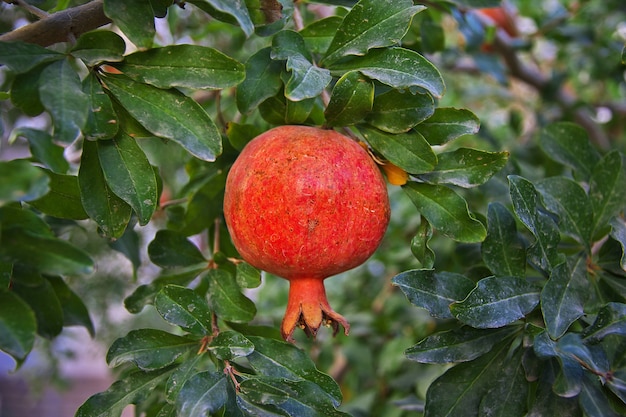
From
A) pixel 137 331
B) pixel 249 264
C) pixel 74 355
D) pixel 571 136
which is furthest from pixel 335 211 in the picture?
pixel 74 355

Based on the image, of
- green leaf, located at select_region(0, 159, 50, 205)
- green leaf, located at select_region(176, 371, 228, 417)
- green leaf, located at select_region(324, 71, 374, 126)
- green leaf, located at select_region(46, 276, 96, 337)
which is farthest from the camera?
green leaf, located at select_region(46, 276, 96, 337)

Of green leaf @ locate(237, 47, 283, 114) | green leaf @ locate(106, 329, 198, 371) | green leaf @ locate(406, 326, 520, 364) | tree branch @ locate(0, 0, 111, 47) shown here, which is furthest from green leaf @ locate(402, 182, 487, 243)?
tree branch @ locate(0, 0, 111, 47)

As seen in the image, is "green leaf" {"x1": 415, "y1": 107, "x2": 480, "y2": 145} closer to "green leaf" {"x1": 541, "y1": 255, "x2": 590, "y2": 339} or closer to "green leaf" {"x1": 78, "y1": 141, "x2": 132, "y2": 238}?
"green leaf" {"x1": 541, "y1": 255, "x2": 590, "y2": 339}

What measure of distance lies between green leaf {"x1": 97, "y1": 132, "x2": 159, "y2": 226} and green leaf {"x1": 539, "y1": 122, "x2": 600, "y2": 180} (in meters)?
0.66

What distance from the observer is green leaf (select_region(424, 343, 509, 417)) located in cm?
78

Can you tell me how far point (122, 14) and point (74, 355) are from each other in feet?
4.66

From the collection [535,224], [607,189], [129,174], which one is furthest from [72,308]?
[607,189]

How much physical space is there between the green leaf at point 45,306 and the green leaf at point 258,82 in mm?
354

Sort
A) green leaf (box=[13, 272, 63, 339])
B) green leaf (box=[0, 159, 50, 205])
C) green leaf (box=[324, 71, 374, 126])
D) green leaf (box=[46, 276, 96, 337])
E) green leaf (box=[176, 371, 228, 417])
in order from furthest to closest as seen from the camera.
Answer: green leaf (box=[46, 276, 96, 337]), green leaf (box=[13, 272, 63, 339]), green leaf (box=[324, 71, 374, 126]), green leaf (box=[176, 371, 228, 417]), green leaf (box=[0, 159, 50, 205])

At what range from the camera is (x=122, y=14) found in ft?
2.26

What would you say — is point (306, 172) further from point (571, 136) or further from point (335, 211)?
point (571, 136)

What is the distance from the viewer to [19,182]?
0.53m

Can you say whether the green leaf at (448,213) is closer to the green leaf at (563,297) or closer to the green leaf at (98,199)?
the green leaf at (563,297)

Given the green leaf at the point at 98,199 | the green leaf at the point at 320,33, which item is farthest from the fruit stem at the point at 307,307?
the green leaf at the point at 320,33
